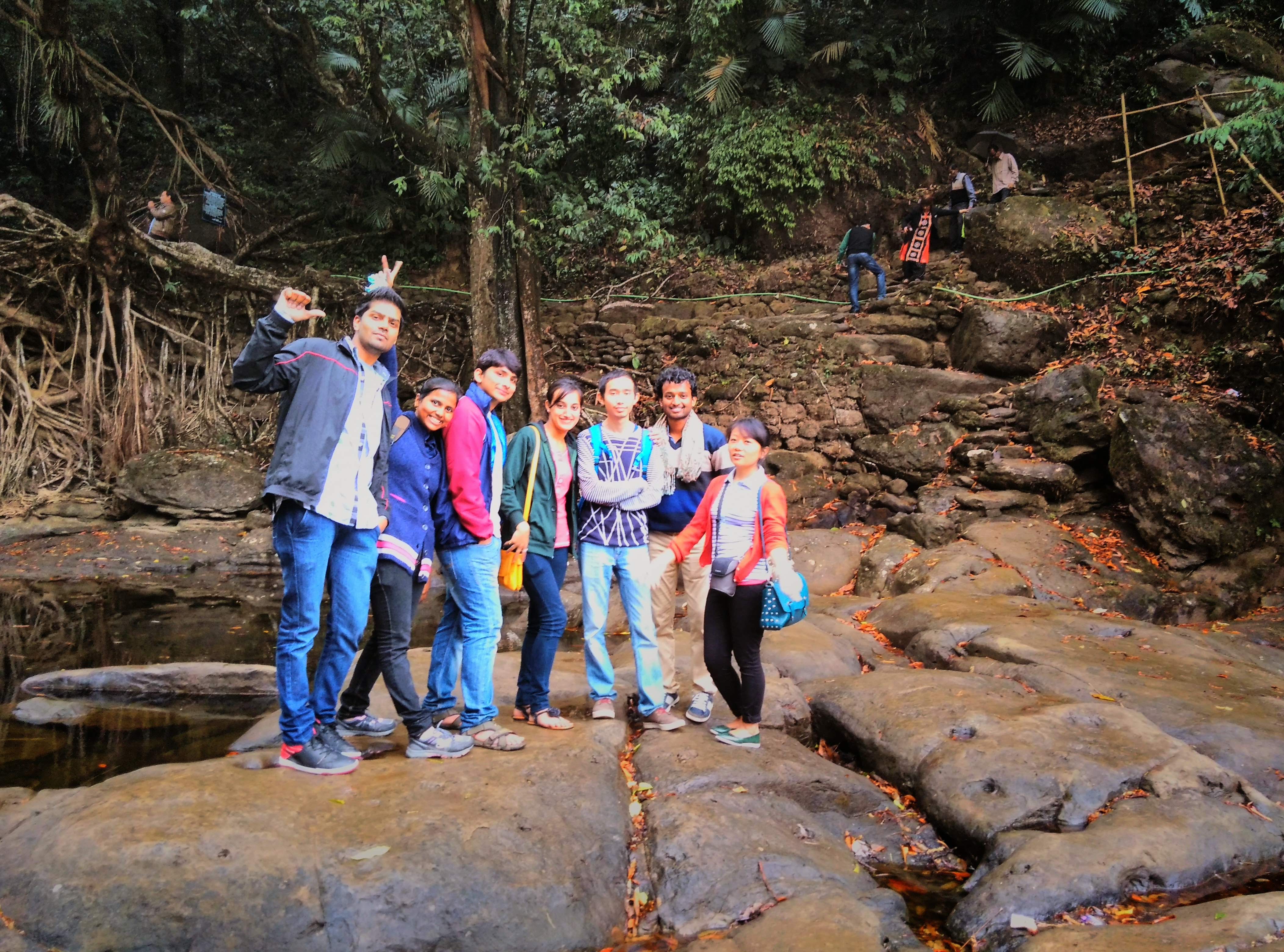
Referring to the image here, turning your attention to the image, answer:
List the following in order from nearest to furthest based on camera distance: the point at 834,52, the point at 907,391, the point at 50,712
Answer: the point at 50,712 → the point at 907,391 → the point at 834,52

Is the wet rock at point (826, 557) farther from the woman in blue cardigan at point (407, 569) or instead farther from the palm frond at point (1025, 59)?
the palm frond at point (1025, 59)

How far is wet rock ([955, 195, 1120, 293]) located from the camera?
10.6 meters

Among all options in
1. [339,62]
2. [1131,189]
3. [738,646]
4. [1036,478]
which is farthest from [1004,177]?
[738,646]

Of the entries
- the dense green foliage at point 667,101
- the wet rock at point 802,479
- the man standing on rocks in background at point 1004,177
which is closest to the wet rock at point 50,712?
the wet rock at point 802,479

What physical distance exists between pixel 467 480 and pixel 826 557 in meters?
5.22

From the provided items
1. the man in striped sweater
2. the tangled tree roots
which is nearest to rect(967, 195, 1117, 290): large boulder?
the man in striped sweater

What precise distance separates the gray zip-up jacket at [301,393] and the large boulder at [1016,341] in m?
8.60

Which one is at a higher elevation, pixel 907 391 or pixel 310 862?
pixel 907 391

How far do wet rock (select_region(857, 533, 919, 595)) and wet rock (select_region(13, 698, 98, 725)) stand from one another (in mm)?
5909

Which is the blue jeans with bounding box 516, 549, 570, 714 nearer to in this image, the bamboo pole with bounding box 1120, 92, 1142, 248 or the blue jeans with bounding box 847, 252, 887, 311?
the blue jeans with bounding box 847, 252, 887, 311

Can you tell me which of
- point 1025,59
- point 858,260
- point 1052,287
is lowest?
point 1052,287

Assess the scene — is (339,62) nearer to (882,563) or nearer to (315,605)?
(882,563)

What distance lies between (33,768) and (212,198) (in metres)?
11.6

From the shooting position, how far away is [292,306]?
3.03 metres
